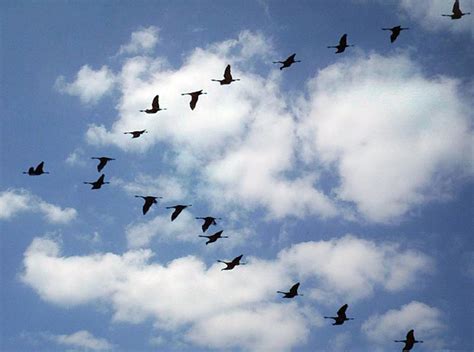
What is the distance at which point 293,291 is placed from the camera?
4784 cm

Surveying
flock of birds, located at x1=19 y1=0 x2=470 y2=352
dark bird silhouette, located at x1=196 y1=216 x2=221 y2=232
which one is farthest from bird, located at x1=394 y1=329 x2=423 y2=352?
dark bird silhouette, located at x1=196 y1=216 x2=221 y2=232

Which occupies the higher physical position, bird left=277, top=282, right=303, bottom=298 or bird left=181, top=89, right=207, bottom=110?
bird left=181, top=89, right=207, bottom=110

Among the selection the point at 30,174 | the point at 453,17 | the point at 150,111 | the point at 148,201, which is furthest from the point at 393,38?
the point at 30,174

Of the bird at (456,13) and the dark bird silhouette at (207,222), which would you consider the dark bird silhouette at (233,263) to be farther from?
the bird at (456,13)

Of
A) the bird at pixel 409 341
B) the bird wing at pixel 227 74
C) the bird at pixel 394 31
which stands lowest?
the bird at pixel 409 341

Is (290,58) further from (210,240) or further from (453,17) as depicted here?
(210,240)

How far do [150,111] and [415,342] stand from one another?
85.1ft

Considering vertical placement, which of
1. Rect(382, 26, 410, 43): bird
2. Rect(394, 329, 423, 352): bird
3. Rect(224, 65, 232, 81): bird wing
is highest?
Rect(382, 26, 410, 43): bird

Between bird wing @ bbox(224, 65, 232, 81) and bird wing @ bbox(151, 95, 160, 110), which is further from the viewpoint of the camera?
bird wing @ bbox(151, 95, 160, 110)

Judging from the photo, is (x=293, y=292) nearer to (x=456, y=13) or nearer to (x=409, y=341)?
(x=409, y=341)

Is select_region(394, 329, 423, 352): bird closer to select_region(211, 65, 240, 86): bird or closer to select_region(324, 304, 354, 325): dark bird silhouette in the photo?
select_region(324, 304, 354, 325): dark bird silhouette

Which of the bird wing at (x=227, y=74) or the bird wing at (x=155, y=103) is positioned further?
the bird wing at (x=155, y=103)

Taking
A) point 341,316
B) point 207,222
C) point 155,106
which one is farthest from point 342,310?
point 155,106

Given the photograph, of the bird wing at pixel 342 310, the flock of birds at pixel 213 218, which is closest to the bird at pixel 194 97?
the flock of birds at pixel 213 218
